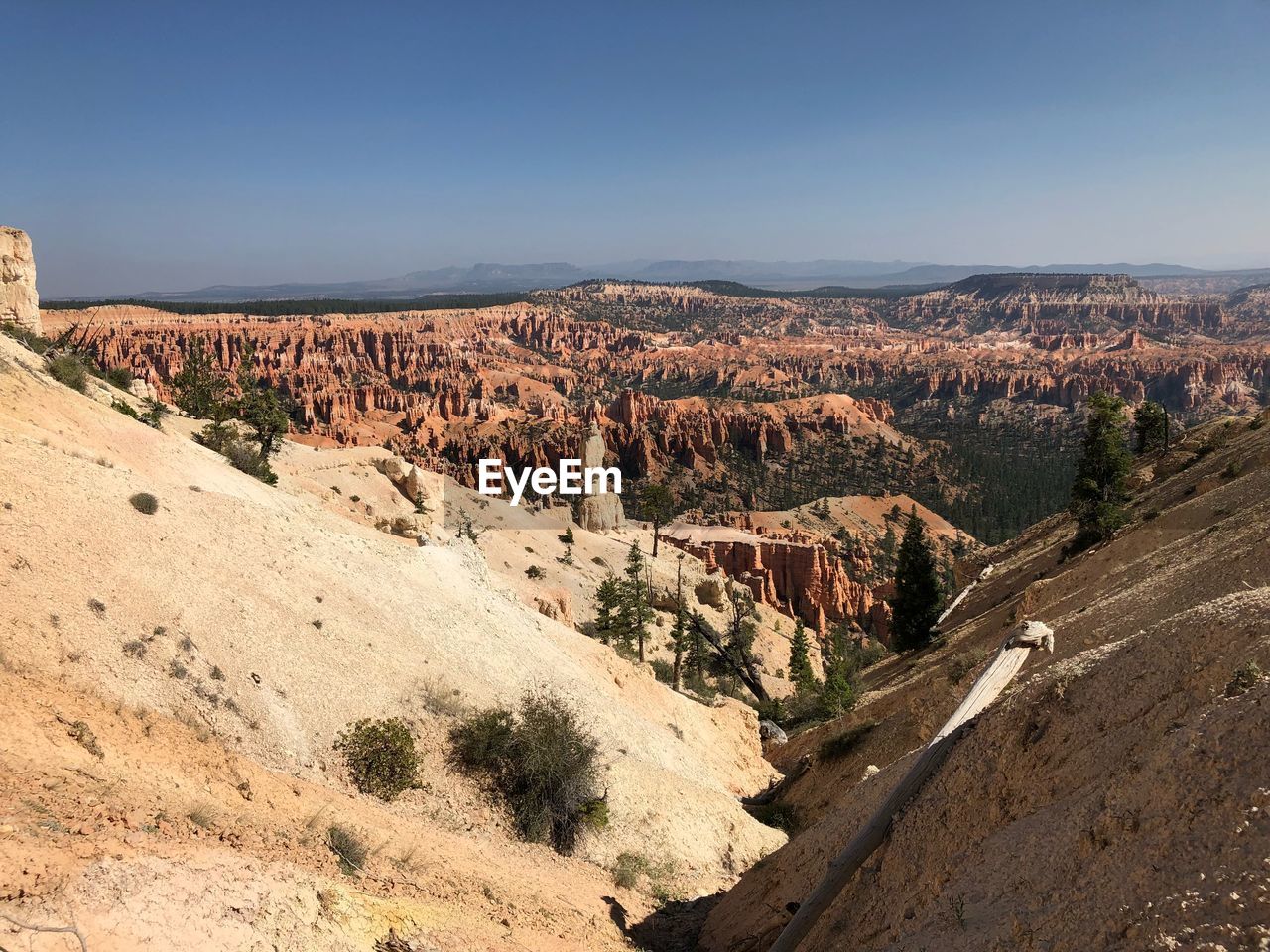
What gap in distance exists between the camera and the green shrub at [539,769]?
46.4 ft

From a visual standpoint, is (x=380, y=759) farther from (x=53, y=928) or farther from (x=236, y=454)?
(x=236, y=454)

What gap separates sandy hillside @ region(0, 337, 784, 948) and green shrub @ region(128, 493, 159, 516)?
0.63 feet

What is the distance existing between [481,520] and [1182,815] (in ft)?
169

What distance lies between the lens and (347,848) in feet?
32.4

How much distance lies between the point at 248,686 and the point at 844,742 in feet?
46.7

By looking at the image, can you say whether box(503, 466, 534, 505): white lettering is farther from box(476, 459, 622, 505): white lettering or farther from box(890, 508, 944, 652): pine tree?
box(890, 508, 944, 652): pine tree

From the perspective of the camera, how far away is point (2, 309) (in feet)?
101

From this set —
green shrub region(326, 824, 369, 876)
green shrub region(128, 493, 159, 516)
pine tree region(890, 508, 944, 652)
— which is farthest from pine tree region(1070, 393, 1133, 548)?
green shrub region(128, 493, 159, 516)

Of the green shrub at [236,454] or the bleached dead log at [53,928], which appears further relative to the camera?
the green shrub at [236,454]

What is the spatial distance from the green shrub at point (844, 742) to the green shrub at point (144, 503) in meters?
17.5

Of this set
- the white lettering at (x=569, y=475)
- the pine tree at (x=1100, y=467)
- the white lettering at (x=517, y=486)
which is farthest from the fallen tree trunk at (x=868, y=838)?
the white lettering at (x=569, y=475)

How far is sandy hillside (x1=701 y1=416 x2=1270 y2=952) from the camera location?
5.27 m

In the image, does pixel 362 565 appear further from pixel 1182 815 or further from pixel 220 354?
pixel 220 354

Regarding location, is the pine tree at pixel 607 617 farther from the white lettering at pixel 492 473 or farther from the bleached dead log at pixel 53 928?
the white lettering at pixel 492 473
